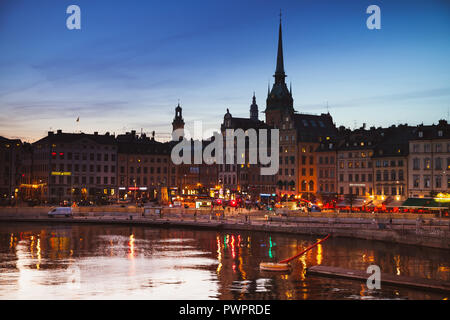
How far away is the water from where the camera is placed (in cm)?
3416

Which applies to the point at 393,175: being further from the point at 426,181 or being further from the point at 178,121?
the point at 178,121

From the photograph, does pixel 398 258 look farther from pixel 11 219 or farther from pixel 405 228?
pixel 11 219

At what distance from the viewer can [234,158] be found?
126 metres

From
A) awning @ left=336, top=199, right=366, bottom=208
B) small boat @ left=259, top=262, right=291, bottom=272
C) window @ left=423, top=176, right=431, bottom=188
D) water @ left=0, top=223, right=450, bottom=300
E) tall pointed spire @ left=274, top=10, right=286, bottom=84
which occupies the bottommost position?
water @ left=0, top=223, right=450, bottom=300

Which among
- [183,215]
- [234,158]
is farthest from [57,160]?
[183,215]

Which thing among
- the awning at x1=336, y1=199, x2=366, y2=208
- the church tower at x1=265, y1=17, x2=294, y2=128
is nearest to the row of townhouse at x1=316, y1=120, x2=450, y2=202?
the awning at x1=336, y1=199, x2=366, y2=208

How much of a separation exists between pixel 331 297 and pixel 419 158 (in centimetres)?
5640

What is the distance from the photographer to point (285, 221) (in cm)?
7069

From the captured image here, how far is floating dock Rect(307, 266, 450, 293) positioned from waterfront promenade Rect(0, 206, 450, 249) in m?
15.7

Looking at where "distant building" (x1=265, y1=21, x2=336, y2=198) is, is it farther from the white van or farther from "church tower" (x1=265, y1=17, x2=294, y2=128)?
the white van

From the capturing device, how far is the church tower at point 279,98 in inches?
5039

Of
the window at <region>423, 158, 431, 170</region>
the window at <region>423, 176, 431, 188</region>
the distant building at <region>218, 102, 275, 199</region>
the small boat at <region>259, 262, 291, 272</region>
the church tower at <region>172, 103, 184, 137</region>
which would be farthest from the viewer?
the church tower at <region>172, 103, 184, 137</region>

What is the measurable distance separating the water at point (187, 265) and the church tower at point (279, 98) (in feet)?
202

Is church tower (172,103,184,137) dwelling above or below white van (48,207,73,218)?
above
